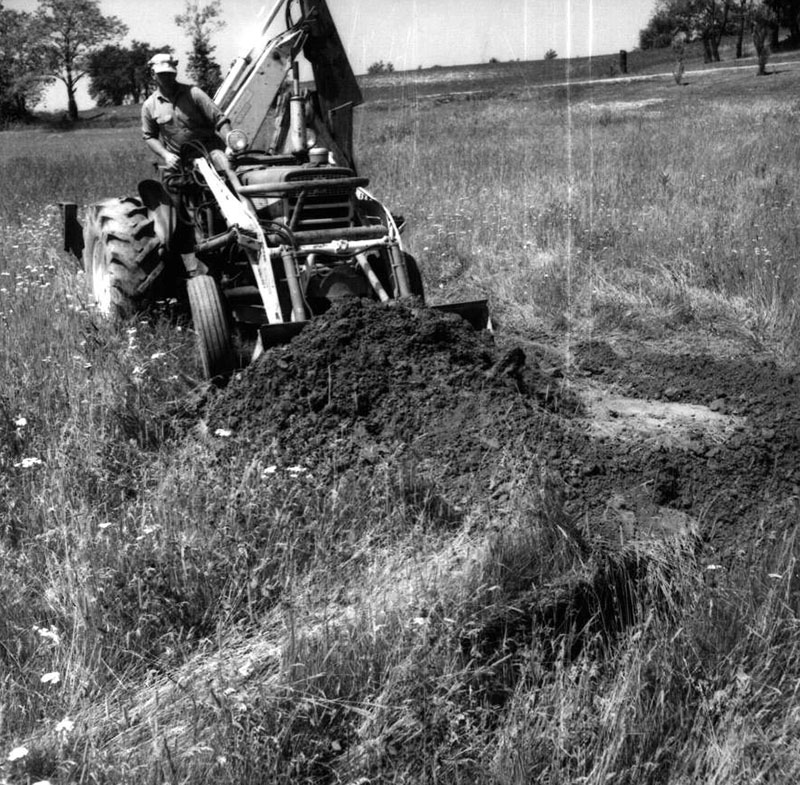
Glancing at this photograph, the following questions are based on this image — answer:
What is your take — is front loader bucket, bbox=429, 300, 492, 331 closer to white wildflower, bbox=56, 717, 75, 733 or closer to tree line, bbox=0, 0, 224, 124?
white wildflower, bbox=56, 717, 75, 733

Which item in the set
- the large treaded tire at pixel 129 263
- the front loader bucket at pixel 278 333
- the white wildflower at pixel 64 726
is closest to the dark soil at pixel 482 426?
the front loader bucket at pixel 278 333

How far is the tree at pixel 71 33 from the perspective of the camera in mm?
56125

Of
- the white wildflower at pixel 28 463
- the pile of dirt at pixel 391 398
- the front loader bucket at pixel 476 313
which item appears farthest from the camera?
the front loader bucket at pixel 476 313

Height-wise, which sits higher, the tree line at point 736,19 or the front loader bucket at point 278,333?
the tree line at point 736,19

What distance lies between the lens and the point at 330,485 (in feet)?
14.8

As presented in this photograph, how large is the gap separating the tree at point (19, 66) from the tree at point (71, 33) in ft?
3.47

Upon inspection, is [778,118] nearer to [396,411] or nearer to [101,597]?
[396,411]

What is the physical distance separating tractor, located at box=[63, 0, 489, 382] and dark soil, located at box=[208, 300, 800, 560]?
1.52 feet

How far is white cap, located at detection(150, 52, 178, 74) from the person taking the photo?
7254 mm

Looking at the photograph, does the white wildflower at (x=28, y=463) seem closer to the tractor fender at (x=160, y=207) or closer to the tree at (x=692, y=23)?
the tractor fender at (x=160, y=207)

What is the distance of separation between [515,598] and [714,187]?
925 cm

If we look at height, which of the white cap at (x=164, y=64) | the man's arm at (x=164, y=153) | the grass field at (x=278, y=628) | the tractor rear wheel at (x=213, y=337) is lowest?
the grass field at (x=278, y=628)

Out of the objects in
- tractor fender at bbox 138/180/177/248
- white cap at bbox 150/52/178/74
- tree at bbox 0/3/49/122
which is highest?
tree at bbox 0/3/49/122

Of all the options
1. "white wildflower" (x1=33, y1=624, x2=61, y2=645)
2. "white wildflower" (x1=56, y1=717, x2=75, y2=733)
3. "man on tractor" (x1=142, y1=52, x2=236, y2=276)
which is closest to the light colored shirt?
"man on tractor" (x1=142, y1=52, x2=236, y2=276)
